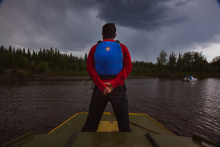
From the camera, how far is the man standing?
2.10 metres

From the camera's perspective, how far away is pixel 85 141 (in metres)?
1.54

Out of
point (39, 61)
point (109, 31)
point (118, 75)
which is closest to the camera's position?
point (118, 75)

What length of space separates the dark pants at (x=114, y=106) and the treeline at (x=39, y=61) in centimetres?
7514

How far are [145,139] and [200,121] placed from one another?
816 centimetres

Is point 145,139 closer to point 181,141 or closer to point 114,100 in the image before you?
point 181,141

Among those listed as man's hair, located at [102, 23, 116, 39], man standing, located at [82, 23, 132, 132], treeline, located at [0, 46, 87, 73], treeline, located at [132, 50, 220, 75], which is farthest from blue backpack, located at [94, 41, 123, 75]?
treeline, located at [132, 50, 220, 75]

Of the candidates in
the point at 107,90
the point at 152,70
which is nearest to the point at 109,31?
the point at 107,90

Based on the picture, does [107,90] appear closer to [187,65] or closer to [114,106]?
[114,106]

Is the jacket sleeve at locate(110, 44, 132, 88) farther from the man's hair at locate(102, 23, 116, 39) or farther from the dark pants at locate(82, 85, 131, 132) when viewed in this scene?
the man's hair at locate(102, 23, 116, 39)

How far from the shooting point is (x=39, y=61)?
92.4 m

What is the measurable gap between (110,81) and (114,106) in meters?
0.45

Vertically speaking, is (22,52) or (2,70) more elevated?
(22,52)

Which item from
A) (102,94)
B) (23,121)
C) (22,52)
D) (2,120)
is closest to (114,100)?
(102,94)

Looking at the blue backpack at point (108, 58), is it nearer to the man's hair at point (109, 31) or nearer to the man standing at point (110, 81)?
the man standing at point (110, 81)
